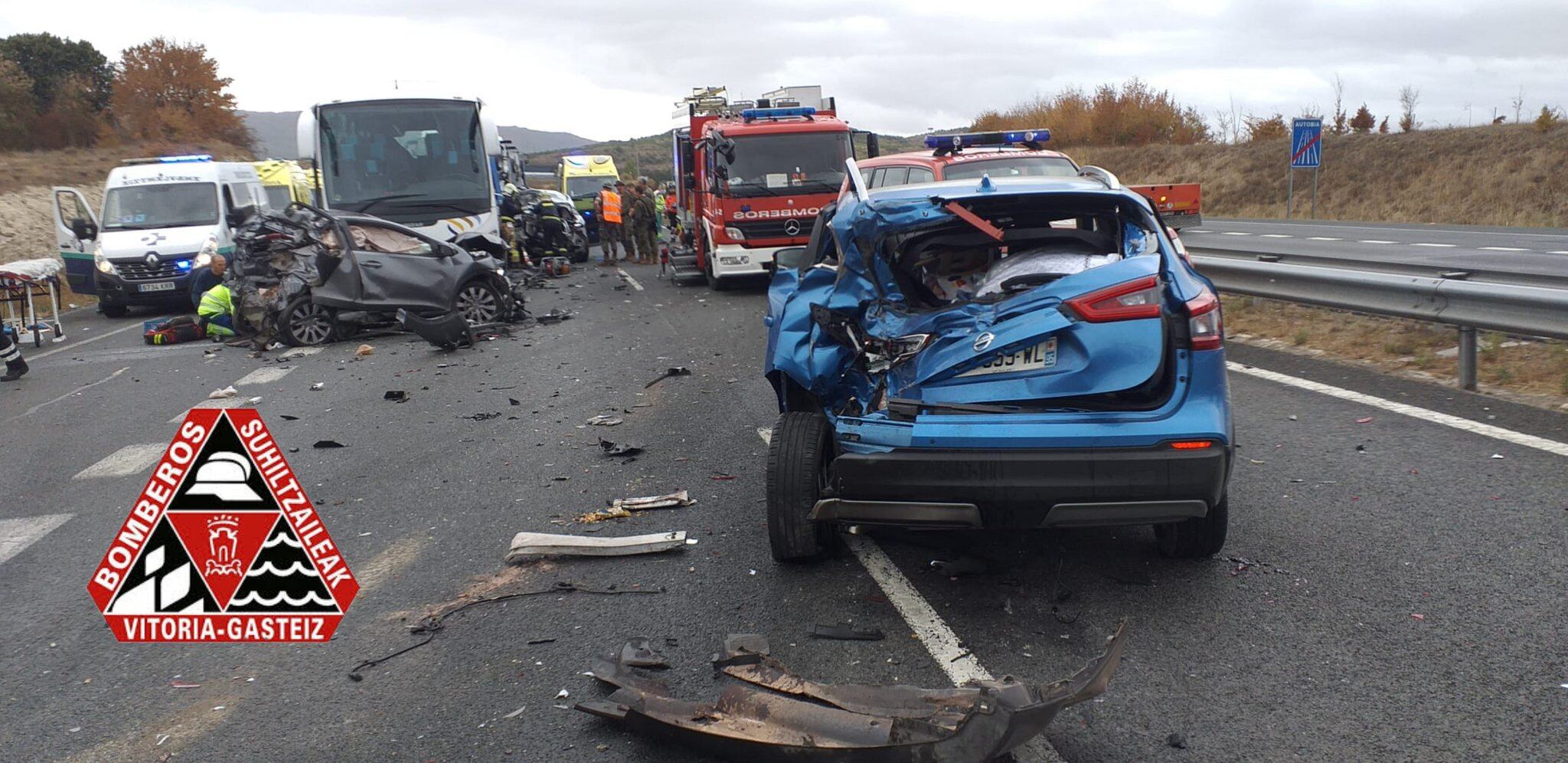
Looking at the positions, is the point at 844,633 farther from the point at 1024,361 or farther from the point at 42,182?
the point at 42,182

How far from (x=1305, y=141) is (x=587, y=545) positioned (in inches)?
1080

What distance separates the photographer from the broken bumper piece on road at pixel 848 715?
10.2ft

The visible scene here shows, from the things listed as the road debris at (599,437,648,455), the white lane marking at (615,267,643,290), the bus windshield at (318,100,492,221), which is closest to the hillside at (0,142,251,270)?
the white lane marking at (615,267,643,290)

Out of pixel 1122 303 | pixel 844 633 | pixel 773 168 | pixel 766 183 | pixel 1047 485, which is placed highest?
pixel 773 168

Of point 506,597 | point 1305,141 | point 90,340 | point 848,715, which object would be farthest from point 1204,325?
point 1305,141

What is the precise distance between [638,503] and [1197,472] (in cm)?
313

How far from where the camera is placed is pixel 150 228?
19.7 metres

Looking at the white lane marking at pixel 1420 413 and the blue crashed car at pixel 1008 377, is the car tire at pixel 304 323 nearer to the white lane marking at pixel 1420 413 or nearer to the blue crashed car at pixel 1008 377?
the blue crashed car at pixel 1008 377

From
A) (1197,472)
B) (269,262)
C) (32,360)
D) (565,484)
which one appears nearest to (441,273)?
(269,262)

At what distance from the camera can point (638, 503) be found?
6172 millimetres

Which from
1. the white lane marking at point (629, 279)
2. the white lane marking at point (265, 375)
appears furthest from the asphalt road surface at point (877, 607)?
the white lane marking at point (629, 279)

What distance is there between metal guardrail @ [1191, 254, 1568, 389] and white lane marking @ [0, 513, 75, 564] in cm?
898

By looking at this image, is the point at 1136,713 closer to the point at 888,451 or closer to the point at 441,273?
the point at 888,451

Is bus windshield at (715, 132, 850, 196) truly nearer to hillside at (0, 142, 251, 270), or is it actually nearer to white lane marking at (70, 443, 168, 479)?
white lane marking at (70, 443, 168, 479)
